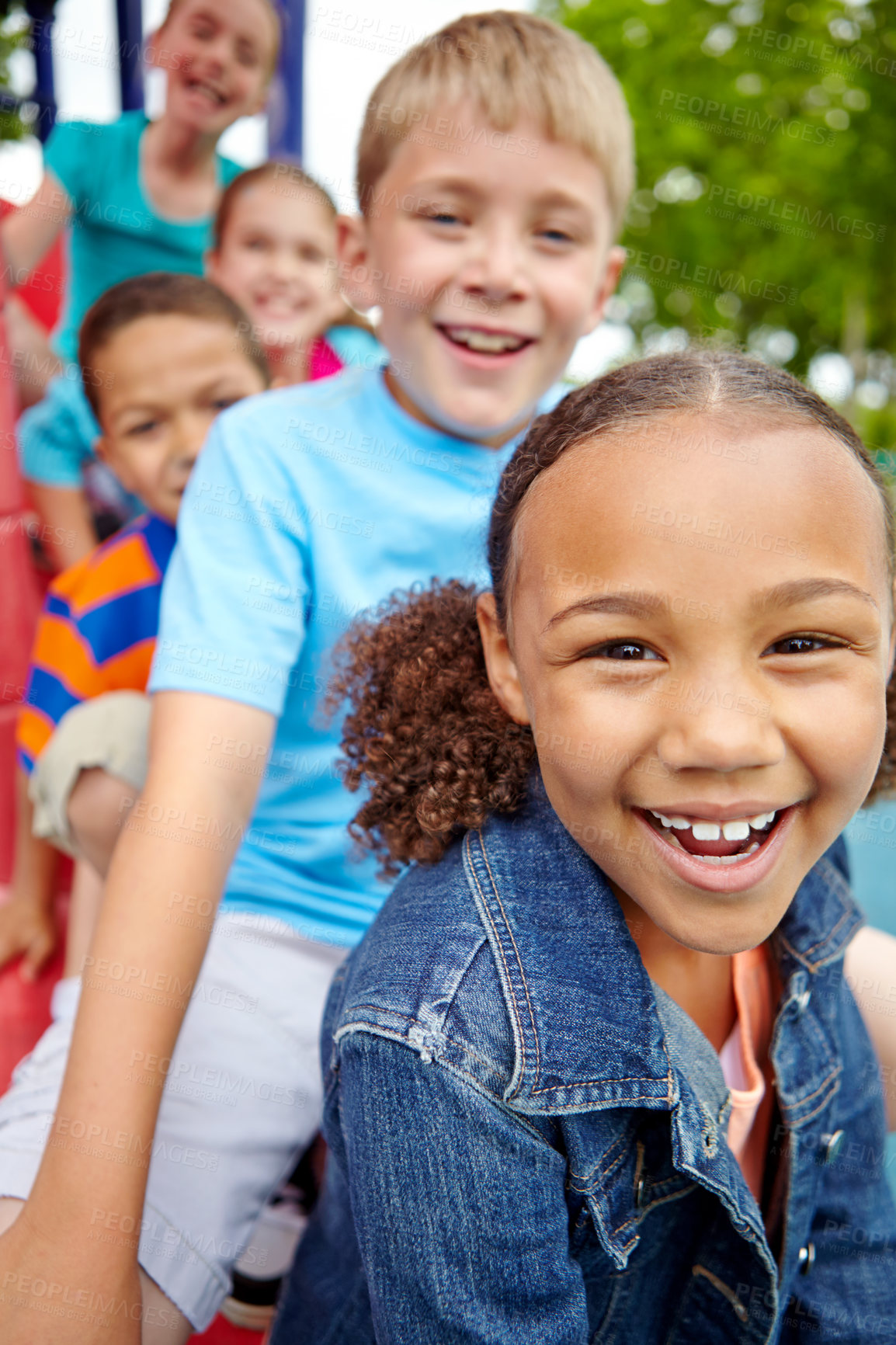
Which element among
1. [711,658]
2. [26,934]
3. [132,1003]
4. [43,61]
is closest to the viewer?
[711,658]

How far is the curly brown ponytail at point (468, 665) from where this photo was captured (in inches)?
35.1

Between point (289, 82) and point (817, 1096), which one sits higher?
point (289, 82)

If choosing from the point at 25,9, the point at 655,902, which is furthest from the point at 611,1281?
the point at 25,9

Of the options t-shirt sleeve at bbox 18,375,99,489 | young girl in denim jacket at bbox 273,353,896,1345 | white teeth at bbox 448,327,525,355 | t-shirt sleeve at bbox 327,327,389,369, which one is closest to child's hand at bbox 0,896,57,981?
young girl in denim jacket at bbox 273,353,896,1345

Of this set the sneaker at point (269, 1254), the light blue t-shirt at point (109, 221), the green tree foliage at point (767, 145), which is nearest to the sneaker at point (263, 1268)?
the sneaker at point (269, 1254)

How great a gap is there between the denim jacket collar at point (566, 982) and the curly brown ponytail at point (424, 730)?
3 centimetres

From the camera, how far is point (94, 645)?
1.67 meters

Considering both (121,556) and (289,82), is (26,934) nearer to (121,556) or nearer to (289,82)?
(121,556)

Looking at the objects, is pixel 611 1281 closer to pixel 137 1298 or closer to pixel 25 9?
pixel 137 1298

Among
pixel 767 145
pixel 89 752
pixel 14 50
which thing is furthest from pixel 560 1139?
pixel 767 145

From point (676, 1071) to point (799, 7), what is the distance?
691cm

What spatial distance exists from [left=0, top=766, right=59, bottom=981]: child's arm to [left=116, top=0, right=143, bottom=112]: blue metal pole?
142cm

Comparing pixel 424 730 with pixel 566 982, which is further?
pixel 424 730

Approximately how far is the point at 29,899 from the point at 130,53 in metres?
1.71
